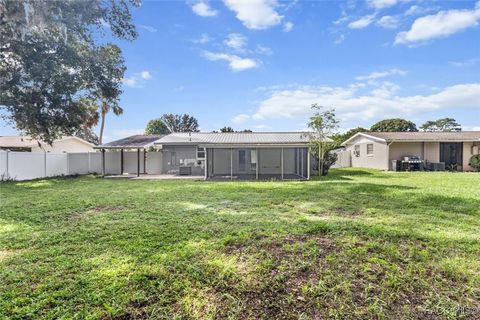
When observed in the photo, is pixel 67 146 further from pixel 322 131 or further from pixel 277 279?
pixel 277 279

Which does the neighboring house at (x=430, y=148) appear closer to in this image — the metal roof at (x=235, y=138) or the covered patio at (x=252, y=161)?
the metal roof at (x=235, y=138)

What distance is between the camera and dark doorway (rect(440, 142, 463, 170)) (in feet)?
72.2

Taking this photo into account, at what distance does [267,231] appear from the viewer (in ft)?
16.2

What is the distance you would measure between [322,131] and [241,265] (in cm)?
1590

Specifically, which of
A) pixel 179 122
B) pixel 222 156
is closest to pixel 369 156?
pixel 222 156

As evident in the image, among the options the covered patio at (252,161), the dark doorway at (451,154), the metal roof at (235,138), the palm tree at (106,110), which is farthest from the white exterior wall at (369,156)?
the palm tree at (106,110)

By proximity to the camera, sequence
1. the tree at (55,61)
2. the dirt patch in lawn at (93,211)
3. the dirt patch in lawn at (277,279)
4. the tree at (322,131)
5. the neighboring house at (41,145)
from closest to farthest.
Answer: the dirt patch in lawn at (277,279)
the dirt patch in lawn at (93,211)
the tree at (55,61)
the tree at (322,131)
the neighboring house at (41,145)

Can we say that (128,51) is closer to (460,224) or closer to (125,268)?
(125,268)

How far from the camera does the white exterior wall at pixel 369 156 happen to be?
866 inches

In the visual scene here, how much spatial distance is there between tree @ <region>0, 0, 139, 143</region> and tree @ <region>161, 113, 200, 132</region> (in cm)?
3377

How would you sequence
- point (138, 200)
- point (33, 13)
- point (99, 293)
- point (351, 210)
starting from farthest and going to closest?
point (33, 13), point (138, 200), point (351, 210), point (99, 293)

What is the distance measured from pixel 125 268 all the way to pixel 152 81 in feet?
58.4

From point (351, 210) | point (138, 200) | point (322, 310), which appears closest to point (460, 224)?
point (351, 210)

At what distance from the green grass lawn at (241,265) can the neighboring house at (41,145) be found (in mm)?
17598
